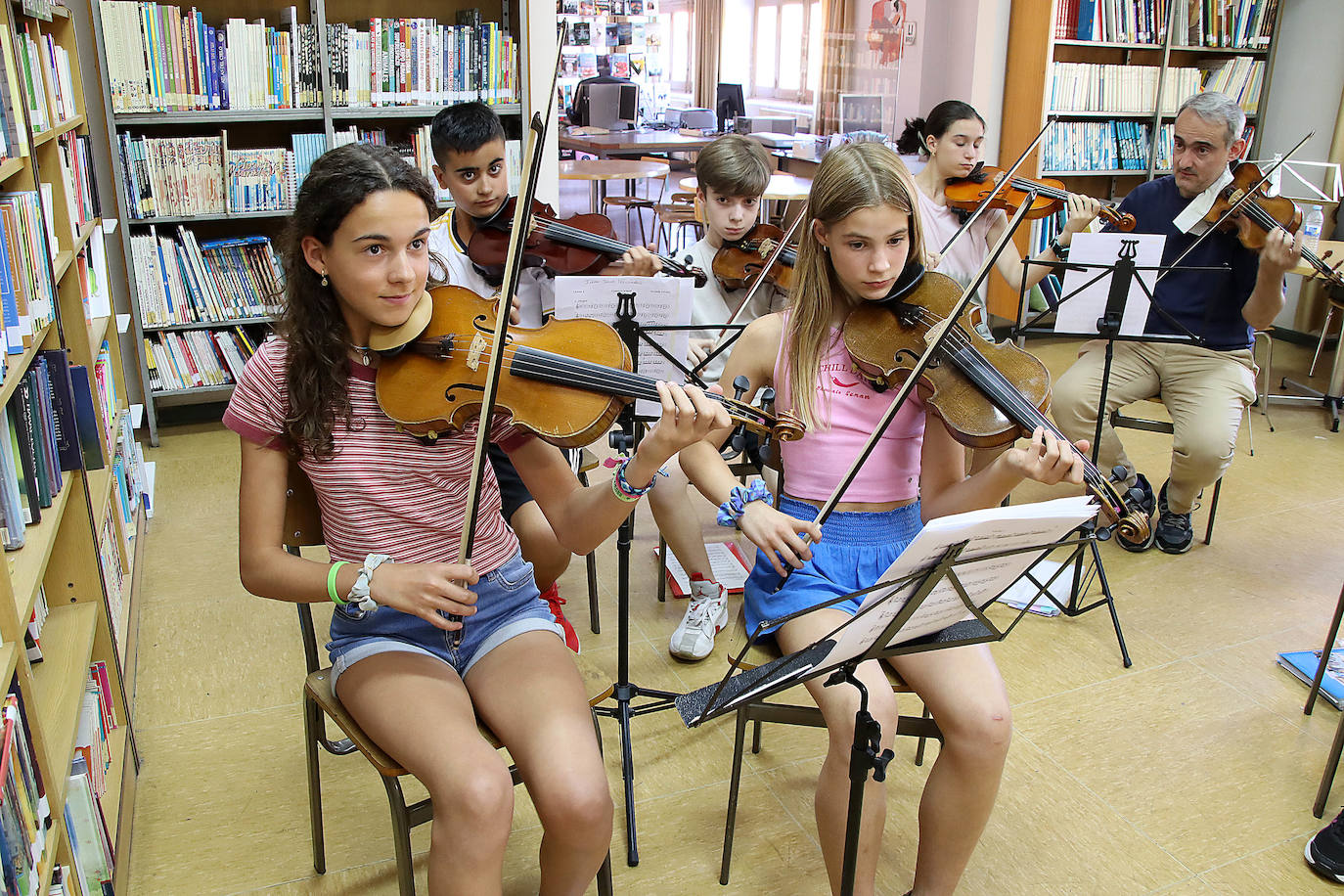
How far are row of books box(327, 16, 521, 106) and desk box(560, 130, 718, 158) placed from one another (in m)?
2.99

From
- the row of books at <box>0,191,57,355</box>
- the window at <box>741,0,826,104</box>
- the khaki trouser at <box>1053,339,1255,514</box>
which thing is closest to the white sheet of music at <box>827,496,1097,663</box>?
the row of books at <box>0,191,57,355</box>

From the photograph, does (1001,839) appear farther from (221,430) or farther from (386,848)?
(221,430)

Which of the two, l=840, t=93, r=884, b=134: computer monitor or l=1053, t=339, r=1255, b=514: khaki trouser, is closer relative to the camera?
l=1053, t=339, r=1255, b=514: khaki trouser

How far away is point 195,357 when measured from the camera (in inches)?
145

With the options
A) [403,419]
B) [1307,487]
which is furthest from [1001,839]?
[1307,487]

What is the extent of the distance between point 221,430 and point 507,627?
2.71m

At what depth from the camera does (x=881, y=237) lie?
1.65 meters

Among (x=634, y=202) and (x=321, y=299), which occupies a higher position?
(x=321, y=299)

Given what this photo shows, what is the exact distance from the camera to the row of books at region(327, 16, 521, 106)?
3555 mm

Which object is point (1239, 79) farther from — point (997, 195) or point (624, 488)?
point (624, 488)

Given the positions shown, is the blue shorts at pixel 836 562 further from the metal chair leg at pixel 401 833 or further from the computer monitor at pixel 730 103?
the computer monitor at pixel 730 103

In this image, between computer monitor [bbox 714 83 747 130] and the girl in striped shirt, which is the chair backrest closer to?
the girl in striped shirt

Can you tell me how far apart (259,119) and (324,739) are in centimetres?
262

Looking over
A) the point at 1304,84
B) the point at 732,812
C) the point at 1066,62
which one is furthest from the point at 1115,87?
the point at 732,812
